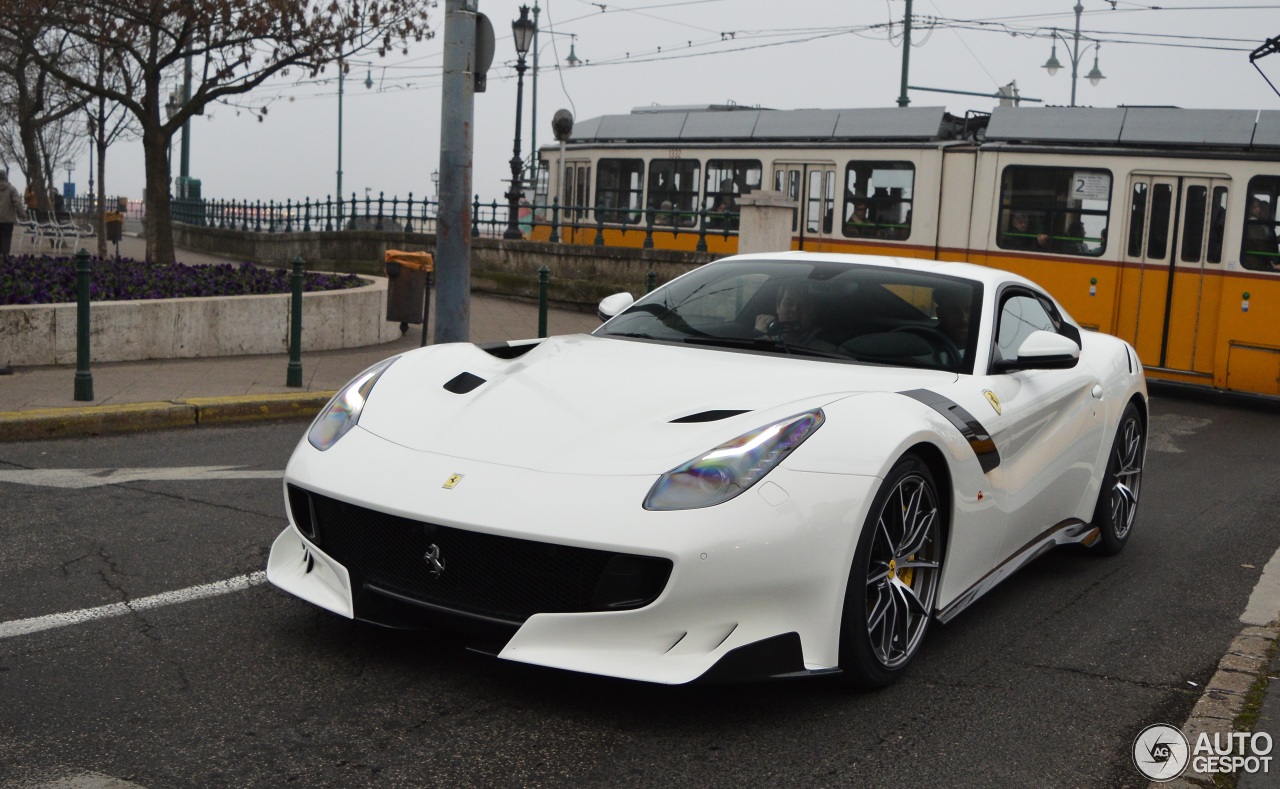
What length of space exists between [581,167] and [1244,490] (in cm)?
1637

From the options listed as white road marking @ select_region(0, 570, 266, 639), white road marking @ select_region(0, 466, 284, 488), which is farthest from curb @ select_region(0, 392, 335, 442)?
white road marking @ select_region(0, 570, 266, 639)

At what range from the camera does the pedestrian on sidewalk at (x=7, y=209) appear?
716 inches

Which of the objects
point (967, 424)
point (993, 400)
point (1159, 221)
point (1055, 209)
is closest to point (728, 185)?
point (1055, 209)

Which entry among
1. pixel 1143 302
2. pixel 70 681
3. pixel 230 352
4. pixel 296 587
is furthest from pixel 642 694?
pixel 1143 302

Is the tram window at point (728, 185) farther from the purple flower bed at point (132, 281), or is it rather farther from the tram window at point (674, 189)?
the purple flower bed at point (132, 281)

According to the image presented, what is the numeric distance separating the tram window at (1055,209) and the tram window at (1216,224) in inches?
47.6

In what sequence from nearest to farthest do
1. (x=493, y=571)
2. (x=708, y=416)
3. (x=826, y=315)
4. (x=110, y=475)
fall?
(x=493, y=571) → (x=708, y=416) → (x=826, y=315) → (x=110, y=475)

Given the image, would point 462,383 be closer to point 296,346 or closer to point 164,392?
point 164,392

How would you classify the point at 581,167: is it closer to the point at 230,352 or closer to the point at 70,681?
the point at 230,352

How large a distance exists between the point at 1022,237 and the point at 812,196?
3.63 m

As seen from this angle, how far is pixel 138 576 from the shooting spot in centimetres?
497

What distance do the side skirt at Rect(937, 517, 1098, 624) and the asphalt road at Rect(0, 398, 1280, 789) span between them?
17 cm

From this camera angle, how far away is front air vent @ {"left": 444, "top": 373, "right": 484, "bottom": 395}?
4445 mm

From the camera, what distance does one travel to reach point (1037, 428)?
5.07m
